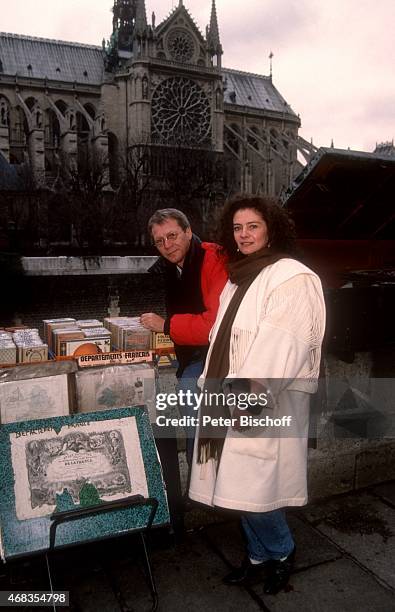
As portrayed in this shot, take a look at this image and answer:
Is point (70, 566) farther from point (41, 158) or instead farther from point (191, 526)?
point (41, 158)

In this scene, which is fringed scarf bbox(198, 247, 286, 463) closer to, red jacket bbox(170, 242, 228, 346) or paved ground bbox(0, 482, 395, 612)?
red jacket bbox(170, 242, 228, 346)

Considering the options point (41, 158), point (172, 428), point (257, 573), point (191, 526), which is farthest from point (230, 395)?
point (41, 158)

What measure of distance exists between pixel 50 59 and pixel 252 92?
21.5 m

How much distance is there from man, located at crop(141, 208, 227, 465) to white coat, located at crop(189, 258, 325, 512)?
427 millimetres

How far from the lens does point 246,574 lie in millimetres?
2762

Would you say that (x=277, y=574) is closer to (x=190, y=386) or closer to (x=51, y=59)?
(x=190, y=386)

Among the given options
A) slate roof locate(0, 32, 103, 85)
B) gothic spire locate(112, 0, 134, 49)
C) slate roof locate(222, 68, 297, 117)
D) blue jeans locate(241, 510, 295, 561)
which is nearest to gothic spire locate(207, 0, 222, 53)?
slate roof locate(222, 68, 297, 117)

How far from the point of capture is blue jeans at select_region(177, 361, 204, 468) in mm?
3146

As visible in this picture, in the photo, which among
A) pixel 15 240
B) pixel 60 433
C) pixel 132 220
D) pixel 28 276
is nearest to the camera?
pixel 60 433

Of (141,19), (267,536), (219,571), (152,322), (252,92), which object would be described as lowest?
(219,571)

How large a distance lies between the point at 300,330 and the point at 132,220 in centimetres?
3100

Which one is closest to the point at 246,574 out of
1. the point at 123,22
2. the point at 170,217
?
the point at 170,217

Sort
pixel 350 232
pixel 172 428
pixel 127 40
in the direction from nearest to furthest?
1. pixel 172 428
2. pixel 350 232
3. pixel 127 40

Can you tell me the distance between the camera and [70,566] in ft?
9.32
